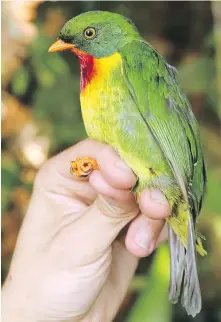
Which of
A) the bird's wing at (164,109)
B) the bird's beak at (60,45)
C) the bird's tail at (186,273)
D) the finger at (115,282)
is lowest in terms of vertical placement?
the finger at (115,282)

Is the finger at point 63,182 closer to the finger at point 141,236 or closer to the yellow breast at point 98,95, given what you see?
the finger at point 141,236

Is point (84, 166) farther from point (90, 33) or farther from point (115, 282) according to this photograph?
point (115, 282)

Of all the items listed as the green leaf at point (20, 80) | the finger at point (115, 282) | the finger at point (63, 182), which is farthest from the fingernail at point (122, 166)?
the green leaf at point (20, 80)

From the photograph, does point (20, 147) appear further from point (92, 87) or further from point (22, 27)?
point (92, 87)

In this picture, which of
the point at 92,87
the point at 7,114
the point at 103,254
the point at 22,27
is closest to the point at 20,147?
the point at 7,114

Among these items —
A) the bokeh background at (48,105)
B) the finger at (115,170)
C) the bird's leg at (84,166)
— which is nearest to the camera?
the finger at (115,170)

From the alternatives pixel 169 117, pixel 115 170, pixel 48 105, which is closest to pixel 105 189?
pixel 115 170
